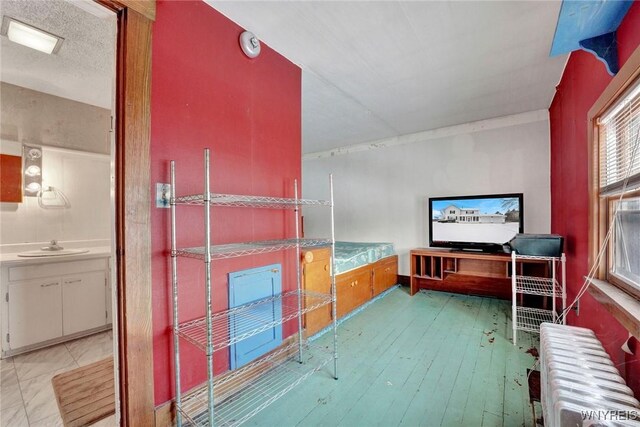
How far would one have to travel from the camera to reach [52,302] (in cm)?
247

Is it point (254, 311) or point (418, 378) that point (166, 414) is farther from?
point (418, 378)

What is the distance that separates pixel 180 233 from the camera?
4.94 feet

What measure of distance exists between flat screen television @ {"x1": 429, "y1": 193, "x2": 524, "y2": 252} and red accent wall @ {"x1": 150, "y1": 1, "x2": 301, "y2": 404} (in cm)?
257

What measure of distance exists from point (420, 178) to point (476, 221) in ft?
3.35

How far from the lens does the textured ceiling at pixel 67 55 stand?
1588mm

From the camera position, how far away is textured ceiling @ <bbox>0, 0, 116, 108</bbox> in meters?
1.59

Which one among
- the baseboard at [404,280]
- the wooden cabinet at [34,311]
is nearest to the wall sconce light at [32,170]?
the wooden cabinet at [34,311]

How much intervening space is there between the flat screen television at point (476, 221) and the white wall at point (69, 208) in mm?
4211

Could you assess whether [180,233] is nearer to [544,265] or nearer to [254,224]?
[254,224]

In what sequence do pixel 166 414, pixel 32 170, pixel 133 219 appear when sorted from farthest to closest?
pixel 32 170, pixel 166 414, pixel 133 219

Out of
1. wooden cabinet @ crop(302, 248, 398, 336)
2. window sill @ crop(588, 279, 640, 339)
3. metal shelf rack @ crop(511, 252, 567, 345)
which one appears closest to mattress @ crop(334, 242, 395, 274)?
wooden cabinet @ crop(302, 248, 398, 336)

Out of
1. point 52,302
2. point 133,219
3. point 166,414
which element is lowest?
point 166,414

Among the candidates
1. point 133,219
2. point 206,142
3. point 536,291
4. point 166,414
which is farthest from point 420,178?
point 166,414

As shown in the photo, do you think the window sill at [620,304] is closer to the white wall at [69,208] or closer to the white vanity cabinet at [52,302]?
the white vanity cabinet at [52,302]
